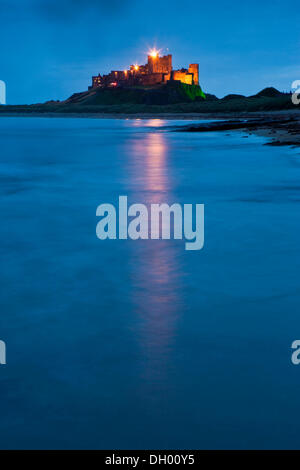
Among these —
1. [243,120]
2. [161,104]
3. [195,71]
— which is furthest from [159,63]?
[243,120]

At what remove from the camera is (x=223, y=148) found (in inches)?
1117

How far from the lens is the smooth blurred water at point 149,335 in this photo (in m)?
3.28

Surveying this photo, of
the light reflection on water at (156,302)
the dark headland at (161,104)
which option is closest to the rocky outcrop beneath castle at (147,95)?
the dark headland at (161,104)

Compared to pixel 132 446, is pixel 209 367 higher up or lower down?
higher up

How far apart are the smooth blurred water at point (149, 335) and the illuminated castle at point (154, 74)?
468ft

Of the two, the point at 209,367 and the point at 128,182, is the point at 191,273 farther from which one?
the point at 128,182

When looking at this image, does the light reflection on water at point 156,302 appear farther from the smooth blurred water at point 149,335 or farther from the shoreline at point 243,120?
the shoreline at point 243,120

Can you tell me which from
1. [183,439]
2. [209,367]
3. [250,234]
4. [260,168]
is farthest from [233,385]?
[260,168]

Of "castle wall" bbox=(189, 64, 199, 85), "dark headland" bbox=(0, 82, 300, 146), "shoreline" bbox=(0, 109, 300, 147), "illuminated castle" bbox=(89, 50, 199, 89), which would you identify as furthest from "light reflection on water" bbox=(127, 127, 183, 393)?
"castle wall" bbox=(189, 64, 199, 85)

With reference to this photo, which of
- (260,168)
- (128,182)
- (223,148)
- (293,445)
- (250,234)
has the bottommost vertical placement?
(293,445)

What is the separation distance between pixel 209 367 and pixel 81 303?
70.5 inches

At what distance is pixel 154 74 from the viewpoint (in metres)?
149

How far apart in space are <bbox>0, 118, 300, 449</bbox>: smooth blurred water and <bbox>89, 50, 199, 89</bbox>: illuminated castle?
14258 cm

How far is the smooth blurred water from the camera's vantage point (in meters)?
3.28
